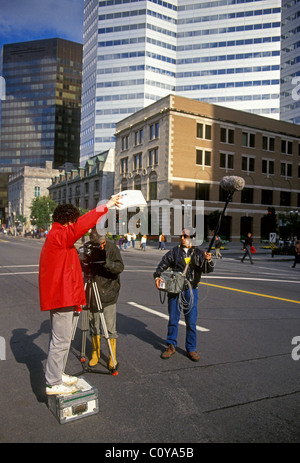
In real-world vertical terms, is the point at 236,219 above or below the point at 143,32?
below

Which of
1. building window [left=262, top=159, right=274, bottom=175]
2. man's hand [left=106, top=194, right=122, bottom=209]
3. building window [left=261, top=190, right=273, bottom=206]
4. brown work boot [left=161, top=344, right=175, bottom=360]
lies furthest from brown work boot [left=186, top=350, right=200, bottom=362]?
building window [left=262, top=159, right=274, bottom=175]

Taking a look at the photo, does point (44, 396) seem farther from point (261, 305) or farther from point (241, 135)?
point (241, 135)

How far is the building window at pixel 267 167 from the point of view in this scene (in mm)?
45903

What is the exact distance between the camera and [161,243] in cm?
3198

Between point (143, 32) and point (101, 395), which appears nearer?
point (101, 395)

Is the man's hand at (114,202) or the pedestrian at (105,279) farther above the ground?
the man's hand at (114,202)

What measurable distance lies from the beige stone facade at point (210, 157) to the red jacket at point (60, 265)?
35.9 metres

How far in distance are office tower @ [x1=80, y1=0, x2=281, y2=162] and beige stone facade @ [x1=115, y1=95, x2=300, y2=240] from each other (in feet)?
98.9

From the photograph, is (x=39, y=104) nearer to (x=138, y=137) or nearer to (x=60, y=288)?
(x=138, y=137)

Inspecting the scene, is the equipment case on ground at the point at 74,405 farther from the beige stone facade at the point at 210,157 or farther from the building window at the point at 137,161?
the building window at the point at 137,161

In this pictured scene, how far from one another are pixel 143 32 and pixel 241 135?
46202 millimetres

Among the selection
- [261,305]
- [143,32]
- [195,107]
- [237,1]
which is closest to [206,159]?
[195,107]

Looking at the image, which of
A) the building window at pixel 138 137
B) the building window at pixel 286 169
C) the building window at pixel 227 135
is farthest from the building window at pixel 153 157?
the building window at pixel 286 169

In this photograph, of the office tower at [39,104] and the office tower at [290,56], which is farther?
the office tower at [39,104]
